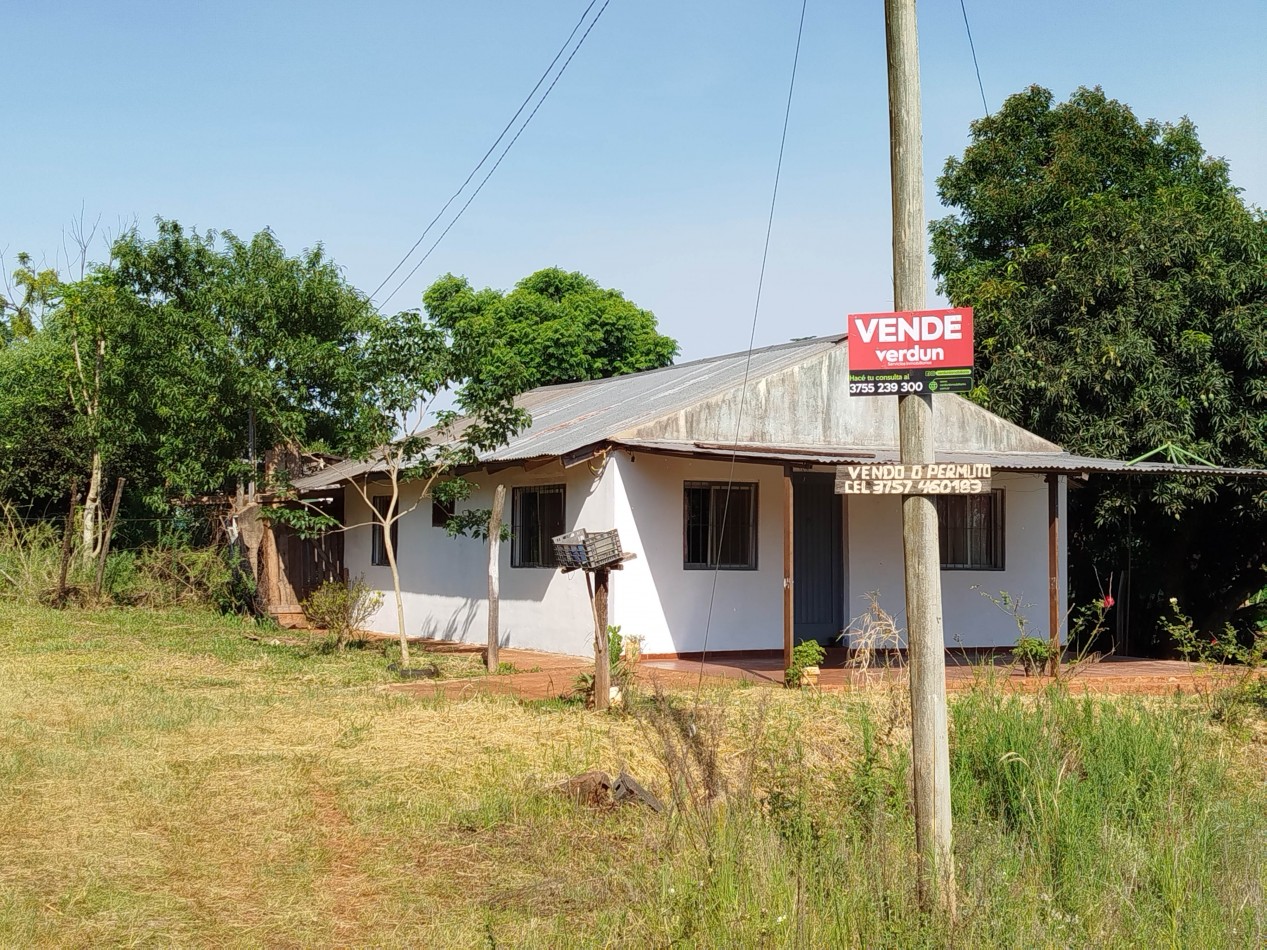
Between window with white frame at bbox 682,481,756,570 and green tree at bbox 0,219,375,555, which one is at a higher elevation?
green tree at bbox 0,219,375,555

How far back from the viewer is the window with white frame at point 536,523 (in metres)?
16.0

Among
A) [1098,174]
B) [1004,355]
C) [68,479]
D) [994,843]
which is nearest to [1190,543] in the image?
[1004,355]

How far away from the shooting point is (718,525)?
15.4 meters

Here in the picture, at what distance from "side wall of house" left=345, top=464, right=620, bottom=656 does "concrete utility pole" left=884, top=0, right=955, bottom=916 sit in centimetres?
937

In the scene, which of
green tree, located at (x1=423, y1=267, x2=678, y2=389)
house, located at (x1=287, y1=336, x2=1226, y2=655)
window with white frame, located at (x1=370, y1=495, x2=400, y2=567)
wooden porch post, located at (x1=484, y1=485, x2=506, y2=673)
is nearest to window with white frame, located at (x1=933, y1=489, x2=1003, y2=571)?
house, located at (x1=287, y1=336, x2=1226, y2=655)

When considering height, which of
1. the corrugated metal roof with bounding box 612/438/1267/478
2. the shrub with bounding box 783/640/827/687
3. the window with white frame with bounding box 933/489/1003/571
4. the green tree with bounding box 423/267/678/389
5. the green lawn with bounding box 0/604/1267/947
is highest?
the green tree with bounding box 423/267/678/389

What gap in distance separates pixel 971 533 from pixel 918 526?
12.5 metres

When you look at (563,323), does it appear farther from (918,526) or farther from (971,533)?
(918,526)

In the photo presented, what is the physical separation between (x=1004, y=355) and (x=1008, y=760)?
47.4 feet

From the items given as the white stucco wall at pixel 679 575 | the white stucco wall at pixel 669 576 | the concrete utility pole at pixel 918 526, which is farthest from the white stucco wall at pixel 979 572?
the concrete utility pole at pixel 918 526

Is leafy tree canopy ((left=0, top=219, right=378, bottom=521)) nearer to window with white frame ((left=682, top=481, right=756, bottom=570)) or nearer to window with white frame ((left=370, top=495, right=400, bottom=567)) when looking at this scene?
window with white frame ((left=370, top=495, right=400, bottom=567))

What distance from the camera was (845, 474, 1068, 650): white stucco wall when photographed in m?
16.3

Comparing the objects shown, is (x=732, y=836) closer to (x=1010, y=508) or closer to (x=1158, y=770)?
(x=1158, y=770)

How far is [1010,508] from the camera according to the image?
56.9 feet
